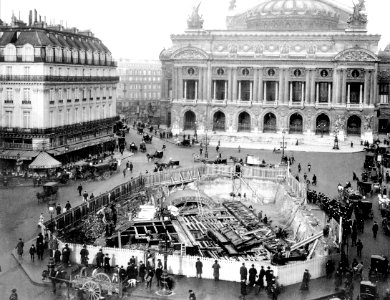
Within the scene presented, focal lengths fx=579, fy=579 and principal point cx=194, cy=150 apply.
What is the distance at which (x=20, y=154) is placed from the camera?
57.3m

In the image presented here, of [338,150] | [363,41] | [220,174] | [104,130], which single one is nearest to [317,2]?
[363,41]

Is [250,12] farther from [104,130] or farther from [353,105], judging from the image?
[104,130]

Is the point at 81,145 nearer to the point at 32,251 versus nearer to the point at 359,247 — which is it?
the point at 32,251

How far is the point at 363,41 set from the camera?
91.4 m

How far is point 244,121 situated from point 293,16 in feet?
77.2

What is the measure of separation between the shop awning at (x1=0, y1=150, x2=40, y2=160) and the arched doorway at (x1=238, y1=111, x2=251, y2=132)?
45191mm

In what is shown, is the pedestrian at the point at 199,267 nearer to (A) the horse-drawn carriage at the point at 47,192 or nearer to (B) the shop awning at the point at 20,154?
(A) the horse-drawn carriage at the point at 47,192

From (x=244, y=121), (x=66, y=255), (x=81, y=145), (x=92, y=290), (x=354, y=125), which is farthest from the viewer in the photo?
(x=244, y=121)

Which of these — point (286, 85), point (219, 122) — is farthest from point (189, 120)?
point (286, 85)

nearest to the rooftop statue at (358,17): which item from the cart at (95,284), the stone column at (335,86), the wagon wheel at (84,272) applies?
the stone column at (335,86)

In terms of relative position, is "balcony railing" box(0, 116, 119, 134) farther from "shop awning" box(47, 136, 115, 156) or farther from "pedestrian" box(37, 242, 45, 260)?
"pedestrian" box(37, 242, 45, 260)

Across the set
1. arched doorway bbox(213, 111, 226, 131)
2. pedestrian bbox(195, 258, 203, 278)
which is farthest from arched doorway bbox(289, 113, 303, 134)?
pedestrian bbox(195, 258, 203, 278)

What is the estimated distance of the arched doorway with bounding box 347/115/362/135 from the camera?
91.8 metres

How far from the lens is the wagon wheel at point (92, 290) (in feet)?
87.1
